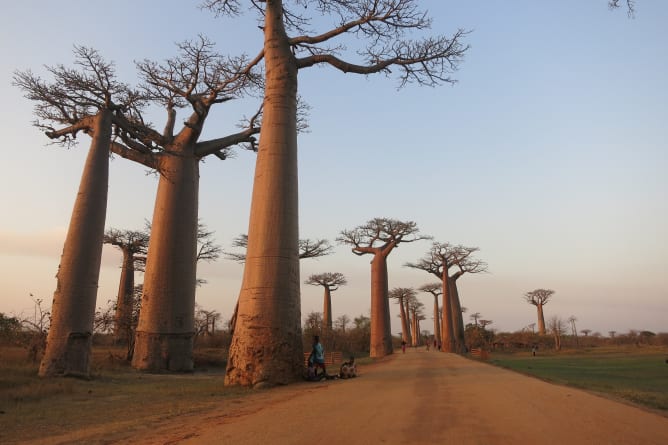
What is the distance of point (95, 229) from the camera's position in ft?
29.2

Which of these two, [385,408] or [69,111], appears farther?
[69,111]

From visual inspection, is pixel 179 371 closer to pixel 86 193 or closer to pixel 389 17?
pixel 86 193

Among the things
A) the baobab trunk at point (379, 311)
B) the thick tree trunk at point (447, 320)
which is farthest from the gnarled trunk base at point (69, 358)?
the thick tree trunk at point (447, 320)

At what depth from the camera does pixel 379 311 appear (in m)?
23.0

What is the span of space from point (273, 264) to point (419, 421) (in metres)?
4.03

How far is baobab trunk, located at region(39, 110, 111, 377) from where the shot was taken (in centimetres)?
823

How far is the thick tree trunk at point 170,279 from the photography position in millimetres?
10961

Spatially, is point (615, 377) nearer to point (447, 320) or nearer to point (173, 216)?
point (173, 216)

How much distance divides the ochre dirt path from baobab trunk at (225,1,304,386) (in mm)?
1419

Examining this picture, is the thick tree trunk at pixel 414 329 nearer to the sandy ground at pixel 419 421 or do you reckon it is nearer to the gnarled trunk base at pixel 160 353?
the gnarled trunk base at pixel 160 353

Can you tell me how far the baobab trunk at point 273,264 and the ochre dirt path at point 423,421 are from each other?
1419 millimetres

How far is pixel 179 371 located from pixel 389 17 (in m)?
9.19

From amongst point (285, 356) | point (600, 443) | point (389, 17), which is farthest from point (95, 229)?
point (600, 443)

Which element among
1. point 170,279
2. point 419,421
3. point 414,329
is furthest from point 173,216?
point 414,329
